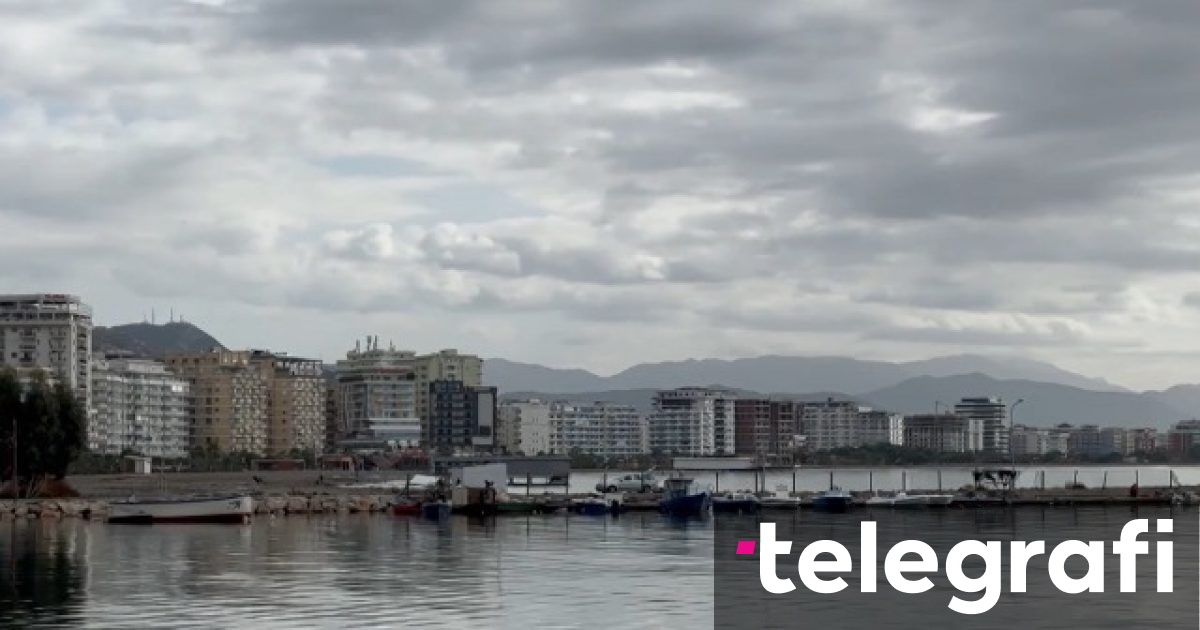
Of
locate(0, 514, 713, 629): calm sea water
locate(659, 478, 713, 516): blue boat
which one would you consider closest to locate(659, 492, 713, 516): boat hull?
locate(659, 478, 713, 516): blue boat

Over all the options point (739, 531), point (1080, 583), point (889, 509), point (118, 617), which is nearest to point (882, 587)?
point (1080, 583)

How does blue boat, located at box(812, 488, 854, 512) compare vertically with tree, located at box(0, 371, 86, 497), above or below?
below

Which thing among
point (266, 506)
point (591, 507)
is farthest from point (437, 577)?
point (266, 506)

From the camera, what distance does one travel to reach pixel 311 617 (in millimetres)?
50188

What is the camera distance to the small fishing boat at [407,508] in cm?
12469

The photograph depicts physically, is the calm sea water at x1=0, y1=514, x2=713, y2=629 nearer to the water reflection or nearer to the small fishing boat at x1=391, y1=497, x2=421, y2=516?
the water reflection

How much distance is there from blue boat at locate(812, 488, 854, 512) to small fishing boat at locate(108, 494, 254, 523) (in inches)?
1699

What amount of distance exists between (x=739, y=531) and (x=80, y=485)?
95.6m

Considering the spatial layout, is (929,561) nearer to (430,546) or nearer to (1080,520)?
(430,546)

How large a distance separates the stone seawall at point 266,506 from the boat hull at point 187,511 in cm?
534

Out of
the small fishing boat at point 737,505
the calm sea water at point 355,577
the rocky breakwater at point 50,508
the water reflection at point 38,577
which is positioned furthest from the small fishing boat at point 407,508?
the water reflection at point 38,577

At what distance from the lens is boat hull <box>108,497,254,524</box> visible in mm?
114188

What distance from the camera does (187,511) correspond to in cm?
11525

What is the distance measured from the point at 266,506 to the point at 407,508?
10251mm
